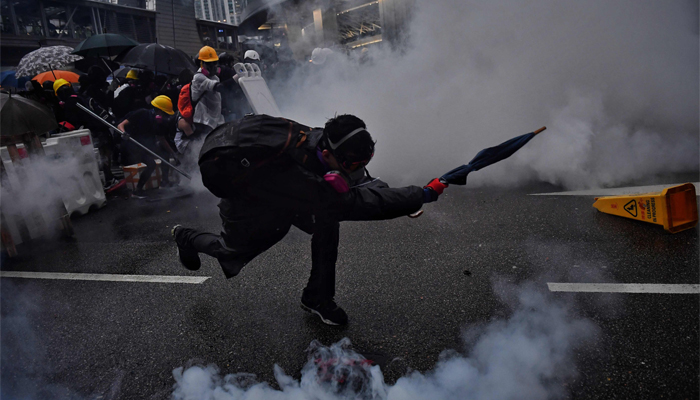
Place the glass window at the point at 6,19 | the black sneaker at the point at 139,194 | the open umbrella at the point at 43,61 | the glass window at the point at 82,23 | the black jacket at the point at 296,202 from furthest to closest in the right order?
the glass window at the point at 82,23 < the glass window at the point at 6,19 < the open umbrella at the point at 43,61 < the black sneaker at the point at 139,194 < the black jacket at the point at 296,202

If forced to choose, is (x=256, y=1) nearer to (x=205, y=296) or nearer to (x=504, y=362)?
(x=205, y=296)

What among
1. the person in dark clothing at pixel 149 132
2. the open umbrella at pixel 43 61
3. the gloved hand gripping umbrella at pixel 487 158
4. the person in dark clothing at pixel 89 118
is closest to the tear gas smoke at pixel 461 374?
the gloved hand gripping umbrella at pixel 487 158

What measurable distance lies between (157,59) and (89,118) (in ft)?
7.65

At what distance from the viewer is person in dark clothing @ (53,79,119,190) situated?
6234mm

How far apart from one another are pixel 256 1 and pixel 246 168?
1530 cm

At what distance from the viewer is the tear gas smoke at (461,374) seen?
1901 mm

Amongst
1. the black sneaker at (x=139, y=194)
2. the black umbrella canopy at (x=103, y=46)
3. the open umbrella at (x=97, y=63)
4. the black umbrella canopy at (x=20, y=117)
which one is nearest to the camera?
the black umbrella canopy at (x=20, y=117)

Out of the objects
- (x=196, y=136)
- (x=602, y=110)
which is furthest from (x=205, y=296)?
(x=602, y=110)

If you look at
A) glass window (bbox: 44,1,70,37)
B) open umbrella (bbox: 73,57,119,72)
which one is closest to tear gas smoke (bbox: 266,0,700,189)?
open umbrella (bbox: 73,57,119,72)

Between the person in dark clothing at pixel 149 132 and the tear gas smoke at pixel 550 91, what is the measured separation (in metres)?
3.24

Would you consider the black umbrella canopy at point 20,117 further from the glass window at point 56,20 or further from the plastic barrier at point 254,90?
the glass window at point 56,20

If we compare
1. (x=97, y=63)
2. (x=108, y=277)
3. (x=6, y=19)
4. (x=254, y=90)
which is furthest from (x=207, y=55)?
(x=6, y=19)

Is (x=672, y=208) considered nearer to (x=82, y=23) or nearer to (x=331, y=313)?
(x=331, y=313)

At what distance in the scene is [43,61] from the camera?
32.1 ft
